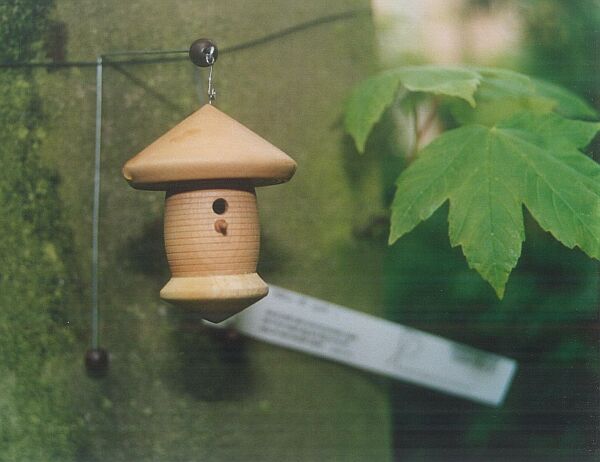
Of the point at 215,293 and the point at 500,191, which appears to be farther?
the point at 500,191

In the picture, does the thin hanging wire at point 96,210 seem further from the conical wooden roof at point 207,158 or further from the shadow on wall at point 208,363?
the conical wooden roof at point 207,158

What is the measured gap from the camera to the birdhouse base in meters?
0.97

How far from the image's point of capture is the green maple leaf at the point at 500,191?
Result: 43.1 inches

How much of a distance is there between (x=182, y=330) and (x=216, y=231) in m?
0.43

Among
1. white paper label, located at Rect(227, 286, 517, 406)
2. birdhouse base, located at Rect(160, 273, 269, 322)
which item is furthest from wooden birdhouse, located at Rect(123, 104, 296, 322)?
white paper label, located at Rect(227, 286, 517, 406)

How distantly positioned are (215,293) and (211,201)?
4.5 inches

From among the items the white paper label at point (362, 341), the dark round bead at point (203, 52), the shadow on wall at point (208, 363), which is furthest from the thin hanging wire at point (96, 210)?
the dark round bead at point (203, 52)

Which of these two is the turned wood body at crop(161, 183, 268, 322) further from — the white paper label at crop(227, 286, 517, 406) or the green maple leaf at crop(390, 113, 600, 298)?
the white paper label at crop(227, 286, 517, 406)

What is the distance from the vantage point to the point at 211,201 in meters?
1.00

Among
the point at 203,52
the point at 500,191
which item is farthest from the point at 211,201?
the point at 500,191

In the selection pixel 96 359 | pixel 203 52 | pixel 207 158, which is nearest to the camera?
pixel 207 158

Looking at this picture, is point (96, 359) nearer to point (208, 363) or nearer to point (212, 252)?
point (208, 363)

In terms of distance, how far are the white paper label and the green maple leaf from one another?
29 centimetres

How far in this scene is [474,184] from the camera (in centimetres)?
112
